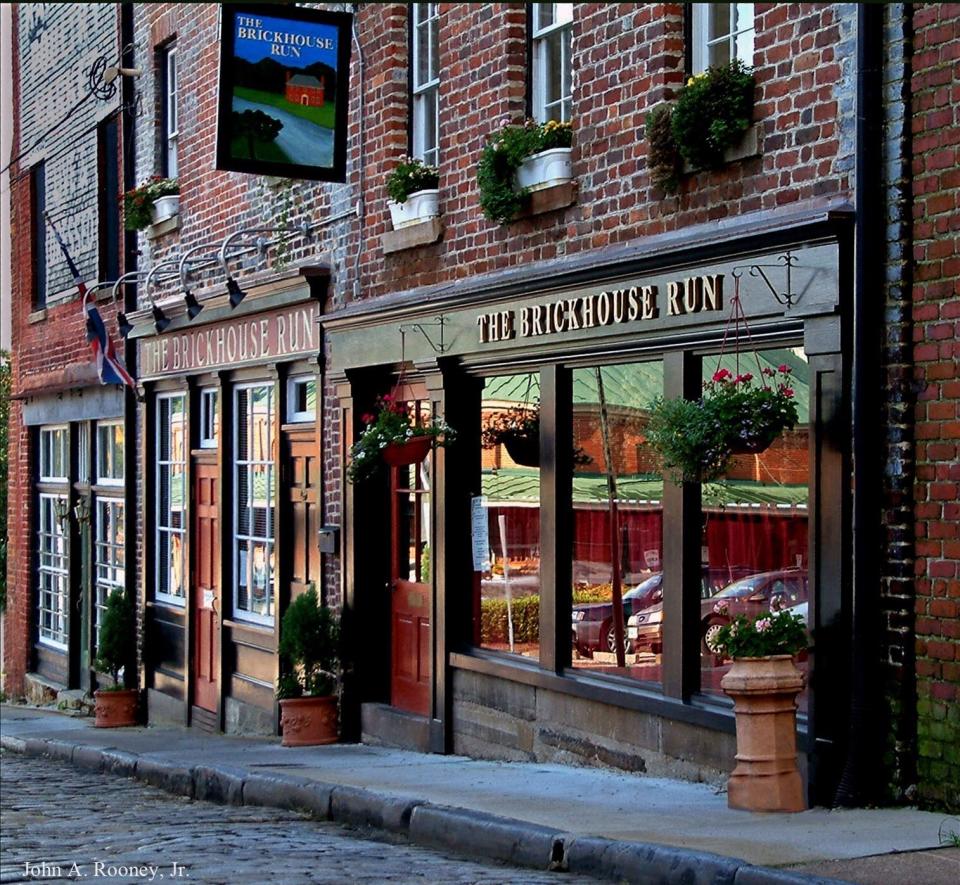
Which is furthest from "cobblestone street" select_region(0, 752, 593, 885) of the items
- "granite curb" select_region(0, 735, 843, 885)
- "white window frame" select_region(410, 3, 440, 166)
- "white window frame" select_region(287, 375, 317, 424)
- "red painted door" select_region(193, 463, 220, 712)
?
"white window frame" select_region(410, 3, 440, 166)

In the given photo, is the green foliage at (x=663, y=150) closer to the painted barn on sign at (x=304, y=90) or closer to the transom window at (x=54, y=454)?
the painted barn on sign at (x=304, y=90)

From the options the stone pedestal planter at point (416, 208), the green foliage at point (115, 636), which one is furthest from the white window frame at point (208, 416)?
the stone pedestal planter at point (416, 208)

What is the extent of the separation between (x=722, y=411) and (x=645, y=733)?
235cm

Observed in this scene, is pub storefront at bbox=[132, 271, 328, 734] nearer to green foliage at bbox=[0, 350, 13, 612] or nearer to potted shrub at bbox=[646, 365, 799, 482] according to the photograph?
potted shrub at bbox=[646, 365, 799, 482]

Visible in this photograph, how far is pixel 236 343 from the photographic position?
15.3 m

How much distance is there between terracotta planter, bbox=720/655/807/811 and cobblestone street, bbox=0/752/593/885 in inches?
49.3

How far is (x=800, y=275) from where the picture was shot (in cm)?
826

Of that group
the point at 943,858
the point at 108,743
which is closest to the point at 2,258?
the point at 108,743

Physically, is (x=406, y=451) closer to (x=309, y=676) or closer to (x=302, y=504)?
(x=309, y=676)

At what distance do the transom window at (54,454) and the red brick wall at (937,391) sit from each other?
1436cm

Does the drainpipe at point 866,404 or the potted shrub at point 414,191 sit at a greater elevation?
the potted shrub at point 414,191

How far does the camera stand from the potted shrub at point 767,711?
8078mm

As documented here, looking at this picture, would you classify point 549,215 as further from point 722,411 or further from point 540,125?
point 722,411

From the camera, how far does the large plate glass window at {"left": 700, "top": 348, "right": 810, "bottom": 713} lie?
8.54 metres
